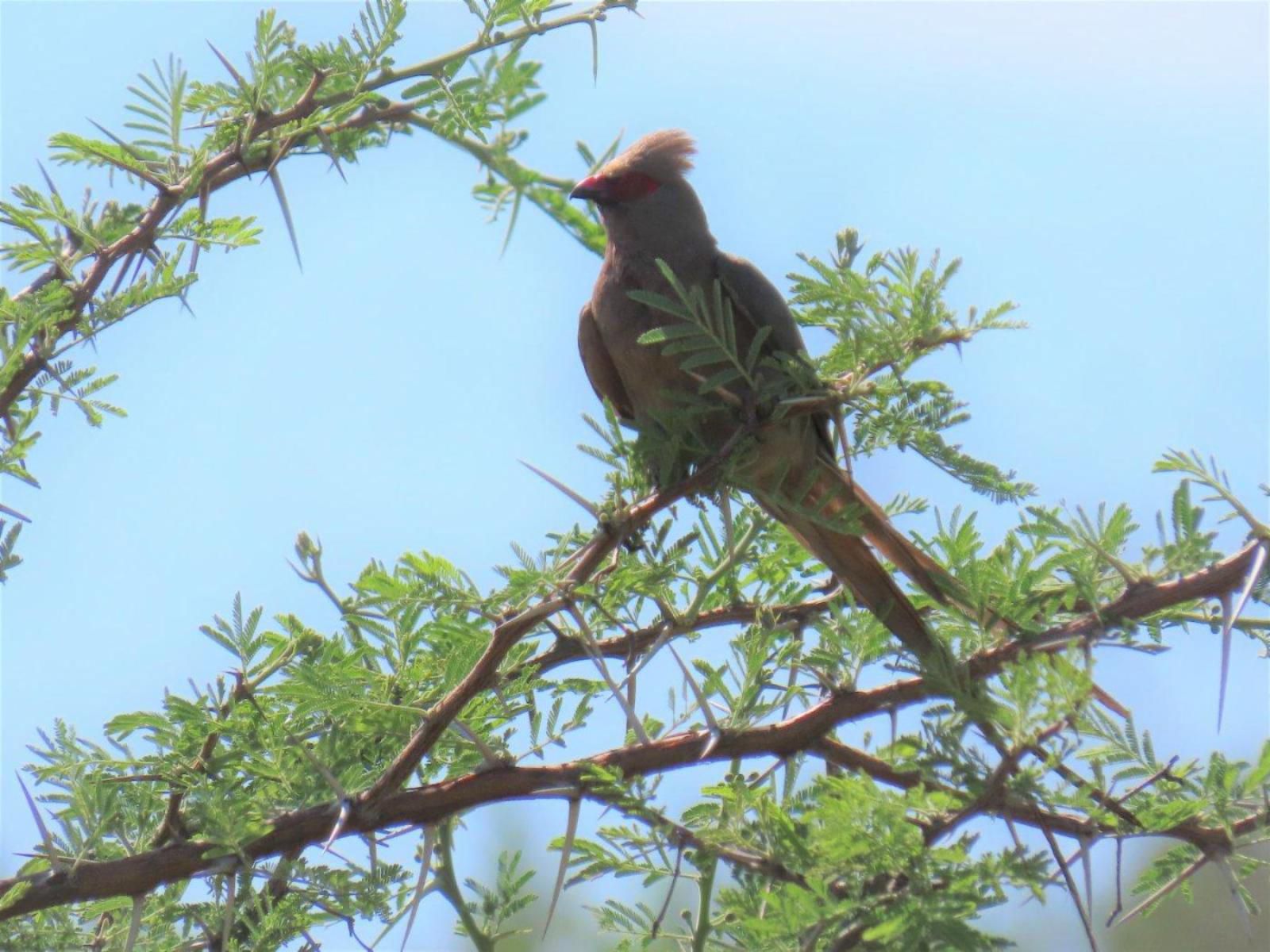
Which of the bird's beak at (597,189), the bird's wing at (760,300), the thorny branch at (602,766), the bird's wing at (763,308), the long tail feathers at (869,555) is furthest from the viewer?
the bird's beak at (597,189)

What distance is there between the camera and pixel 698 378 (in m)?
3.22

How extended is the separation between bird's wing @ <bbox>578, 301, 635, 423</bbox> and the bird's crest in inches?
24.8

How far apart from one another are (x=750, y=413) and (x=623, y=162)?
85.5 inches

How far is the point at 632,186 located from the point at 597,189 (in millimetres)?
128

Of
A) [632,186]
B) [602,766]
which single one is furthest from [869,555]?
[632,186]

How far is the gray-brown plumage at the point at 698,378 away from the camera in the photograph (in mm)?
3312

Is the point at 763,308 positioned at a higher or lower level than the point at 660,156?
lower

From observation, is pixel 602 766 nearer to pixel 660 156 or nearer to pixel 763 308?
pixel 763 308

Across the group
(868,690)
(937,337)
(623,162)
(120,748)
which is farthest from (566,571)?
(623,162)

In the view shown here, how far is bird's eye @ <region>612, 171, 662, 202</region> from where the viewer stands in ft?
16.2

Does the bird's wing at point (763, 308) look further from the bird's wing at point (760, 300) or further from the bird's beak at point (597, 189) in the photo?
the bird's beak at point (597, 189)

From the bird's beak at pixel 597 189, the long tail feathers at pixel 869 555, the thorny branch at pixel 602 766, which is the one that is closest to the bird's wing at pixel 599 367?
the bird's beak at pixel 597 189

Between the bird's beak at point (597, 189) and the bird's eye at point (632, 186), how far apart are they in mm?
23

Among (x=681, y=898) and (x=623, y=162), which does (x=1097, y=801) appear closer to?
(x=681, y=898)
